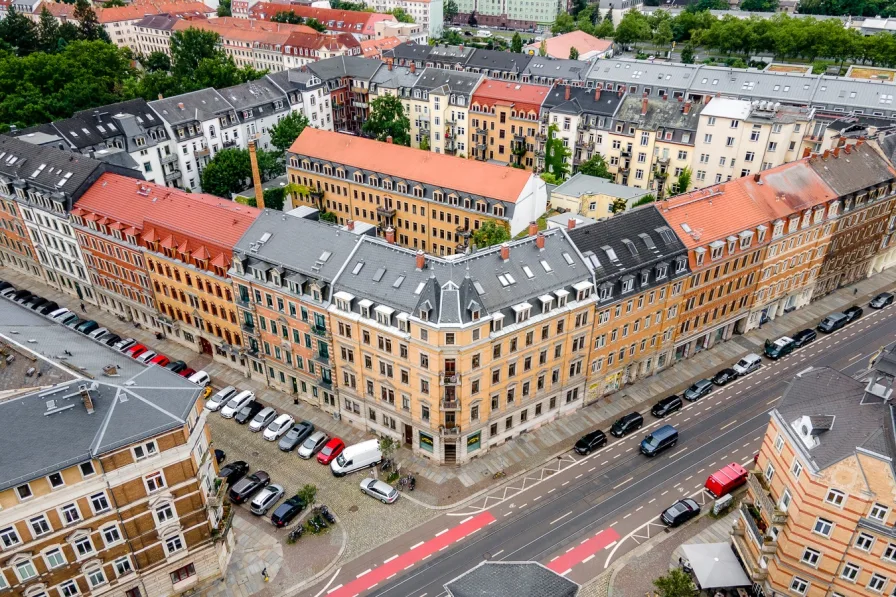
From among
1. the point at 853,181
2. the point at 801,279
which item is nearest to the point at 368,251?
the point at 801,279

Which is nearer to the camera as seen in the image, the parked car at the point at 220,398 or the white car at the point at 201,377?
the parked car at the point at 220,398

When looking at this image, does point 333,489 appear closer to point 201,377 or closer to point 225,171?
point 201,377

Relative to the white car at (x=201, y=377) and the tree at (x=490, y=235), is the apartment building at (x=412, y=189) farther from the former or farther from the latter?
the white car at (x=201, y=377)

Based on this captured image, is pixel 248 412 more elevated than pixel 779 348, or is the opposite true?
pixel 779 348

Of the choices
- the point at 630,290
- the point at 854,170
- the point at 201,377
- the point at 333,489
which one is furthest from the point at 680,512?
the point at 854,170

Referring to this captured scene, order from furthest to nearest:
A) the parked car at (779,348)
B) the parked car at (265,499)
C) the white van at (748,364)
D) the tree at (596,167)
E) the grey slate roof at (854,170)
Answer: the tree at (596,167) → the grey slate roof at (854,170) → the parked car at (779,348) → the white van at (748,364) → the parked car at (265,499)

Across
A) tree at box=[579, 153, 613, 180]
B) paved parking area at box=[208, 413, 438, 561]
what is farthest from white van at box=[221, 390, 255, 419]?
tree at box=[579, 153, 613, 180]

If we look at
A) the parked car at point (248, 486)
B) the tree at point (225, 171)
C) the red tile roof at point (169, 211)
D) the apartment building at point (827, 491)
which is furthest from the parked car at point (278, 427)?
the tree at point (225, 171)
